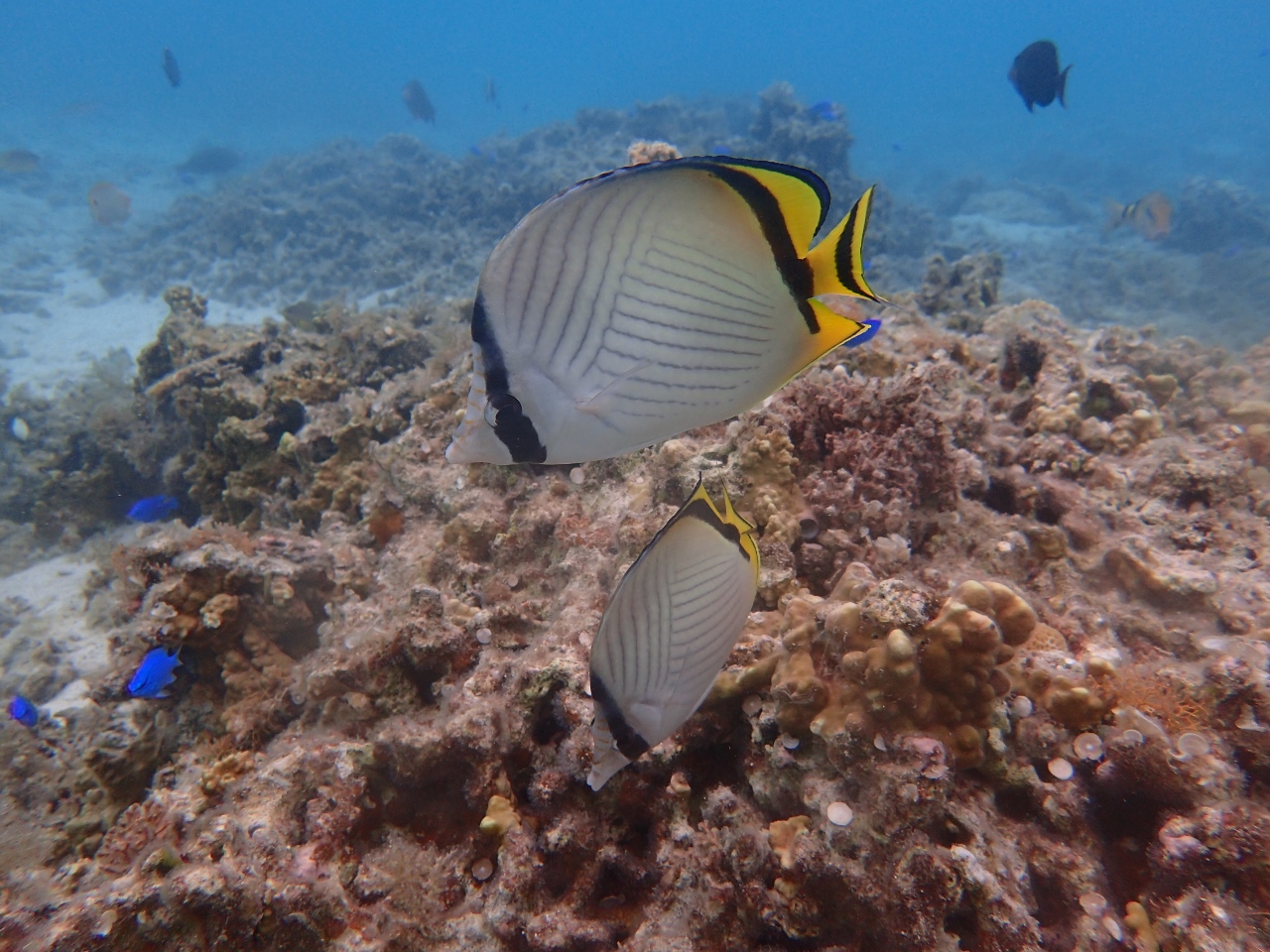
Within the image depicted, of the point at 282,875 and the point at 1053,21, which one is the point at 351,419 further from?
the point at 1053,21

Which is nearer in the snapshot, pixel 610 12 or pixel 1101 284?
pixel 1101 284

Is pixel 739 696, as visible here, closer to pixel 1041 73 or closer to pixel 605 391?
pixel 605 391

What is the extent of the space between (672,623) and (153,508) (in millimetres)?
7158

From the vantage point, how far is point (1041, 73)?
26.5 feet

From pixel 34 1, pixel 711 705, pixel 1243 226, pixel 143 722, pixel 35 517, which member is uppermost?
pixel 34 1

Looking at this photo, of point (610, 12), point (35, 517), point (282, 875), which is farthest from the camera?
point (610, 12)

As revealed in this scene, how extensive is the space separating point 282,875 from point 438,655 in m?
0.87

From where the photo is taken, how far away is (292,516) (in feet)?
16.8

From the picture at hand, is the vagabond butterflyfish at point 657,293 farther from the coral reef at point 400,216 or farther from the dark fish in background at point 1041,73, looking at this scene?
the coral reef at point 400,216

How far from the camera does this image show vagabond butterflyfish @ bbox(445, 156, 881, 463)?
3.15ft

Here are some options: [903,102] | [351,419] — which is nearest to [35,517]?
[351,419]

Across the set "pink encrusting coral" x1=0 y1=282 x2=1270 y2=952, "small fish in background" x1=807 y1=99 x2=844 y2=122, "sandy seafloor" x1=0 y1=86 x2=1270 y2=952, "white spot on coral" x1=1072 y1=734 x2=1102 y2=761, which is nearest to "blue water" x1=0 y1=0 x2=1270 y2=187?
"small fish in background" x1=807 y1=99 x2=844 y2=122

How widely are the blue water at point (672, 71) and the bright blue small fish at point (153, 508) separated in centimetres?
3064

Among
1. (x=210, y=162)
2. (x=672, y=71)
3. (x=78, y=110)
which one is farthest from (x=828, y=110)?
(x=672, y=71)
